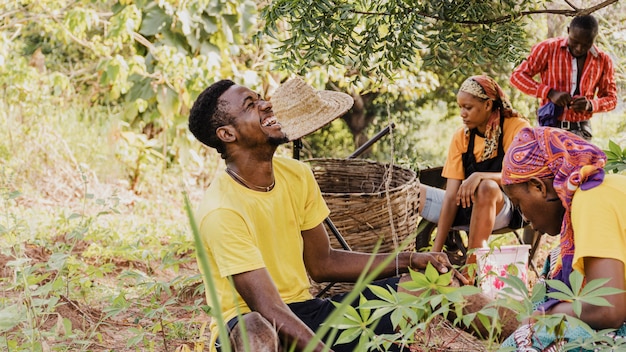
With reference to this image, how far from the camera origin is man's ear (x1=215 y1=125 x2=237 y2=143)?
2443 mm

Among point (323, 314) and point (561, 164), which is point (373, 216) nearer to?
point (323, 314)

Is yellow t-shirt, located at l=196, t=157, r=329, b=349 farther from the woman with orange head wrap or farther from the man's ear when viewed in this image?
the woman with orange head wrap

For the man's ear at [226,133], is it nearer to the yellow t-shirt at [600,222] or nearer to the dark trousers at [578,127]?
the yellow t-shirt at [600,222]

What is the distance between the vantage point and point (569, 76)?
14.8 ft

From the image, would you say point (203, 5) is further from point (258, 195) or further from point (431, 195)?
point (258, 195)

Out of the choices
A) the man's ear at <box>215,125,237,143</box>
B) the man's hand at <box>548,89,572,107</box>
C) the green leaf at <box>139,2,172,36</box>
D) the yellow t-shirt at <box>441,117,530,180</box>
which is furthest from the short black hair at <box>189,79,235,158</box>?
the green leaf at <box>139,2,172,36</box>

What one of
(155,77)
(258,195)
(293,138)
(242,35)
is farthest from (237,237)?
(242,35)

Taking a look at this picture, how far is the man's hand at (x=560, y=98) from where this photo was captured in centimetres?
432

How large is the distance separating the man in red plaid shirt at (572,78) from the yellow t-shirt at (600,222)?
2.61 meters

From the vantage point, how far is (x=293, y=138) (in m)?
3.08

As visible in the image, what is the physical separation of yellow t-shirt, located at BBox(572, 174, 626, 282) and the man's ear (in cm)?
108

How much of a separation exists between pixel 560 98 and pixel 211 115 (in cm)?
258

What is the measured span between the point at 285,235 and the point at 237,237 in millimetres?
287

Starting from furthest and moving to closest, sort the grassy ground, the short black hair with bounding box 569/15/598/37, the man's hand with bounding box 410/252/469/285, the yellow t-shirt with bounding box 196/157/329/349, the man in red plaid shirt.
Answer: the grassy ground
the man in red plaid shirt
the short black hair with bounding box 569/15/598/37
the man's hand with bounding box 410/252/469/285
the yellow t-shirt with bounding box 196/157/329/349
